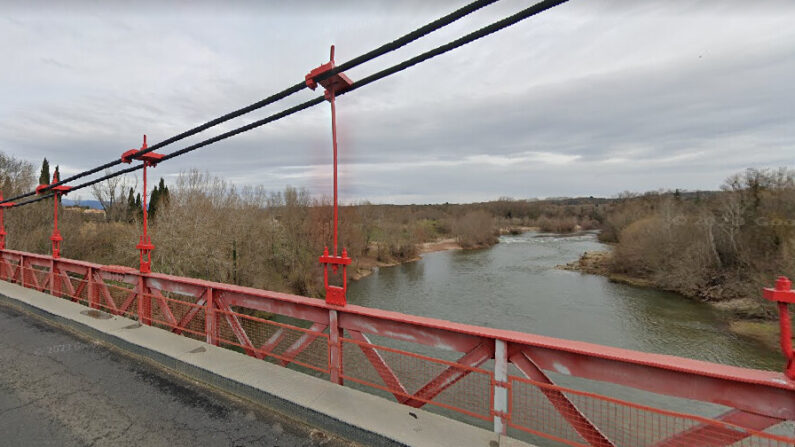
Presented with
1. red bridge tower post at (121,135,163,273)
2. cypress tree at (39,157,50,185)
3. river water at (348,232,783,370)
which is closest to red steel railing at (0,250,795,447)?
red bridge tower post at (121,135,163,273)

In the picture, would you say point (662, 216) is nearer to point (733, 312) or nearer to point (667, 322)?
point (733, 312)

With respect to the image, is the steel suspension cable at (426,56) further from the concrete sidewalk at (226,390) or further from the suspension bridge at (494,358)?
the concrete sidewalk at (226,390)

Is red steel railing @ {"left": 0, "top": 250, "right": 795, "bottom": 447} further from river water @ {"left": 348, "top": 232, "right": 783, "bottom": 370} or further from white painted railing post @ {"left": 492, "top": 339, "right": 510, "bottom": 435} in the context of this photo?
river water @ {"left": 348, "top": 232, "right": 783, "bottom": 370}

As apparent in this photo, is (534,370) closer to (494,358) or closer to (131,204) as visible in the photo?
(494,358)

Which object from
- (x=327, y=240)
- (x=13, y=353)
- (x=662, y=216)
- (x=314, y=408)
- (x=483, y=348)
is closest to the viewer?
(x=483, y=348)

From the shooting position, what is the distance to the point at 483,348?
9.88ft

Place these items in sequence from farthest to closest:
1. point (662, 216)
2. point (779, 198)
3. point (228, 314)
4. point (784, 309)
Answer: point (662, 216)
point (779, 198)
point (228, 314)
point (784, 309)

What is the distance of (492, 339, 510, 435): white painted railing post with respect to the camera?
2869 millimetres

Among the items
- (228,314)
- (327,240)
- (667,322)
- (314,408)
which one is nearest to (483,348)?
(314,408)

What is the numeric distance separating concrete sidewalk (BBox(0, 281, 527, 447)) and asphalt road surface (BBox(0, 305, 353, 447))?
0.02 m

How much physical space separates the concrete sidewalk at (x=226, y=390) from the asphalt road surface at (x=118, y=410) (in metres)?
0.02

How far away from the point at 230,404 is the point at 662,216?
42.9 meters

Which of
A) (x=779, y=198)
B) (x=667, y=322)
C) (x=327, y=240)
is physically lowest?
(x=667, y=322)

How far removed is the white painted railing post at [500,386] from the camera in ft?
9.41
